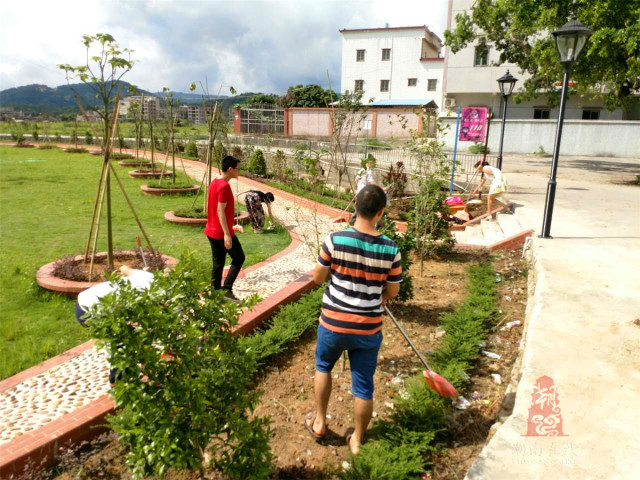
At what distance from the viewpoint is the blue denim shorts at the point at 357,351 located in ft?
8.71

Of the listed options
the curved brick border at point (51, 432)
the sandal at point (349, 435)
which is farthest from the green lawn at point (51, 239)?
the sandal at point (349, 435)

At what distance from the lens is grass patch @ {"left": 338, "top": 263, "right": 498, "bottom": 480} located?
2.61 meters

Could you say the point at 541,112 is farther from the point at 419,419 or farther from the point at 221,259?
the point at 419,419

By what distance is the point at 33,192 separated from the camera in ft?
38.6

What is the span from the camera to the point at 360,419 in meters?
2.81

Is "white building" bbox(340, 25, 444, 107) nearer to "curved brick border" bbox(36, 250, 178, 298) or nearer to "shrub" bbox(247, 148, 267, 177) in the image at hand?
"shrub" bbox(247, 148, 267, 177)

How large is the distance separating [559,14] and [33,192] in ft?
48.3

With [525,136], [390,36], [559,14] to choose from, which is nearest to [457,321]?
[559,14]

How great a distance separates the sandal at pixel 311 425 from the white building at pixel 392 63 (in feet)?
134

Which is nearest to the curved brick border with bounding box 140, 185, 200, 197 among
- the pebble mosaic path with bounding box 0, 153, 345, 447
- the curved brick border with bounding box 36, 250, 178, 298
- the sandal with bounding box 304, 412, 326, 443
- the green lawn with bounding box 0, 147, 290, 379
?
the green lawn with bounding box 0, 147, 290, 379

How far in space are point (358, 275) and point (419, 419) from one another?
115cm

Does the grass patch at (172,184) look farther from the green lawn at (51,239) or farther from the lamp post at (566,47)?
the lamp post at (566,47)

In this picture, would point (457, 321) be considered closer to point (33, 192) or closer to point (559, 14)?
point (33, 192)

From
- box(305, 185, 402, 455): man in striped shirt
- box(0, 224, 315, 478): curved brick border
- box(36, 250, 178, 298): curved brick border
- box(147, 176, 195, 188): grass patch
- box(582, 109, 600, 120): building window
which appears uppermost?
box(582, 109, 600, 120): building window
